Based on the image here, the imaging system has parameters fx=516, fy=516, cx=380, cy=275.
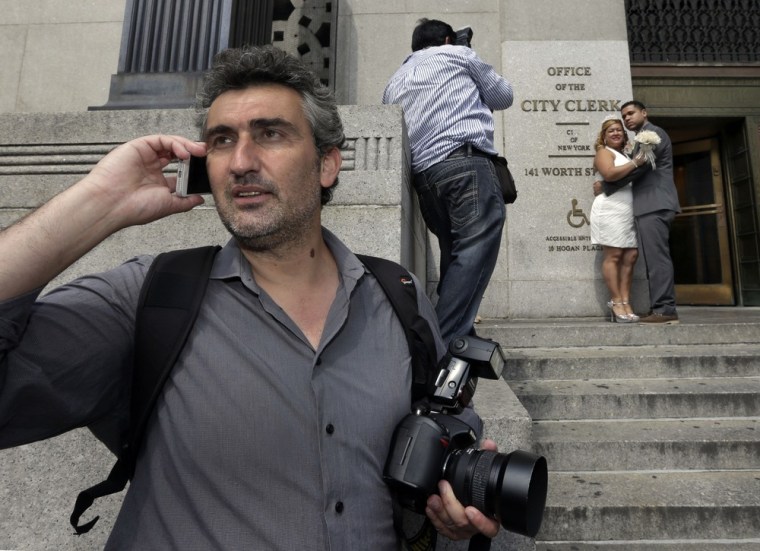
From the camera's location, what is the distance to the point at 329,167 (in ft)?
6.15

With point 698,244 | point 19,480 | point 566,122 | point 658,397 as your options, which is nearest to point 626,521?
point 658,397

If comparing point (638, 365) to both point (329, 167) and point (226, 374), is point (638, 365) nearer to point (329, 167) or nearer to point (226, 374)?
point (329, 167)

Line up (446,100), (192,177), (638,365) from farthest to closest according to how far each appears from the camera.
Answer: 1. (638,365)
2. (446,100)
3. (192,177)

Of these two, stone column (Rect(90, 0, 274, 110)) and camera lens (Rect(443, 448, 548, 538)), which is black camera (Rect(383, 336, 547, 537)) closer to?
camera lens (Rect(443, 448, 548, 538))

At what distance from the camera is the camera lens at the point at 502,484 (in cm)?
119

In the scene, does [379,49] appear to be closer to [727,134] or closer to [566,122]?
[566,122]

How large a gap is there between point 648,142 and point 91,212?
5.27 metres

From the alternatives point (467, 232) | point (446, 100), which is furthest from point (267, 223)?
point (446, 100)

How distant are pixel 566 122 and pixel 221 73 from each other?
6.01 metres

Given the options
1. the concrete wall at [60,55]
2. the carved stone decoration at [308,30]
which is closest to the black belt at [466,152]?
the carved stone decoration at [308,30]

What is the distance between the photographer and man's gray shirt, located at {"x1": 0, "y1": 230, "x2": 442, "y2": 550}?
118 cm

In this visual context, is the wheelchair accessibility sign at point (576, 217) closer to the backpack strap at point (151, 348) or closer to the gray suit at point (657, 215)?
the gray suit at point (657, 215)

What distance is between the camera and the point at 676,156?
934 cm

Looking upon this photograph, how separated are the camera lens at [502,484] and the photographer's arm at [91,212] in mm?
982
